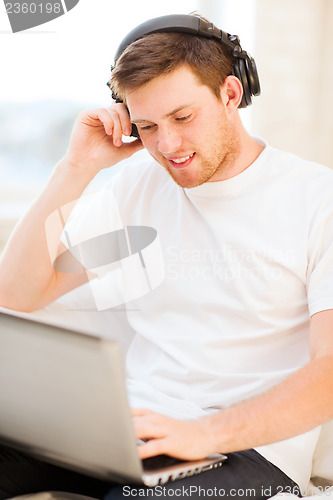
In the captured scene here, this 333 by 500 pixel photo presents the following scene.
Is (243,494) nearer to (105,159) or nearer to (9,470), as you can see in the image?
(9,470)

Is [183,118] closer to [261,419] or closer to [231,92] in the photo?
[231,92]

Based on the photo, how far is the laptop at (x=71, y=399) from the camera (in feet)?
2.35

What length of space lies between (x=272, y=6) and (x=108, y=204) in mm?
1197

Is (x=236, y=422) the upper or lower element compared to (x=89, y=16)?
lower

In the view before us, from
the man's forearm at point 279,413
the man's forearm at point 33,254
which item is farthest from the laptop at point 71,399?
the man's forearm at point 33,254

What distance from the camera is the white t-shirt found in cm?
121

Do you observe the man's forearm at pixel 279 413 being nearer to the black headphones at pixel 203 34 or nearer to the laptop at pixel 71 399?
the laptop at pixel 71 399

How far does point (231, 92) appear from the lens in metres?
1.34

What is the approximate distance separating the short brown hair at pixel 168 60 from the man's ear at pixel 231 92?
0.6 inches

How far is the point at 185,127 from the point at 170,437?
2.19 feet

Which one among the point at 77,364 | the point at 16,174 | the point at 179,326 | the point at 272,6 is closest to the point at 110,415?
the point at 77,364

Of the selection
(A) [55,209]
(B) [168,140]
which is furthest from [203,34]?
(A) [55,209]

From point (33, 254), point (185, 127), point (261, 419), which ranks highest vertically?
point (185, 127)

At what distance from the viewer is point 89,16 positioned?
220 cm
